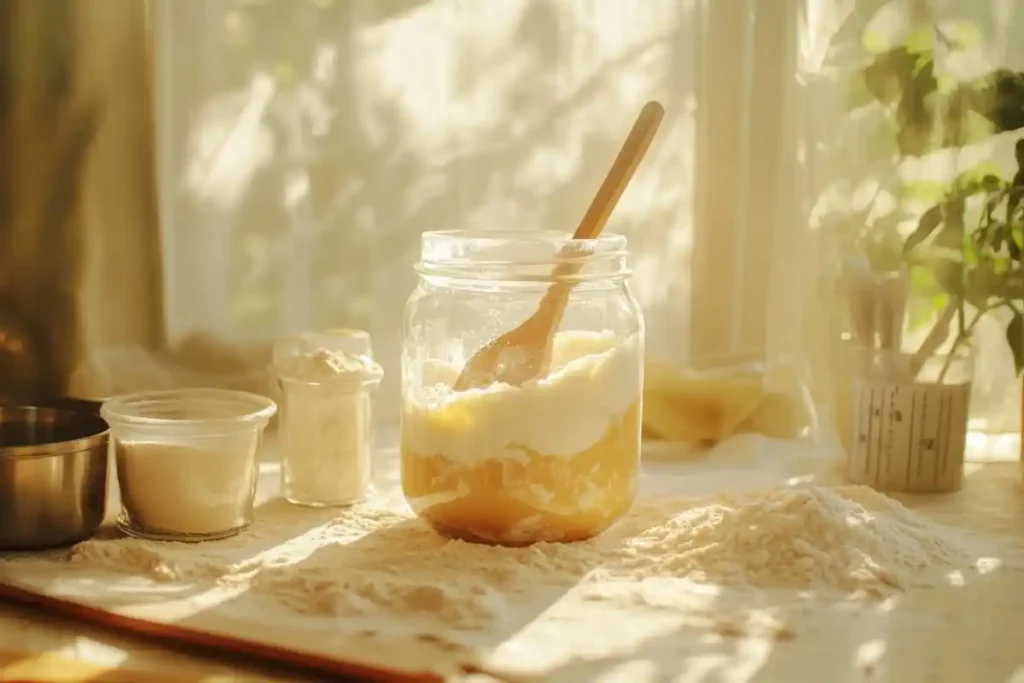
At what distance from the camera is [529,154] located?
118 centimetres

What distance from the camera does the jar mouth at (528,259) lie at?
833 millimetres

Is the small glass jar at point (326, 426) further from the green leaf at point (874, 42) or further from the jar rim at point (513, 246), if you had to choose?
the green leaf at point (874, 42)

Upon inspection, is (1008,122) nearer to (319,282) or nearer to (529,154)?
(529,154)

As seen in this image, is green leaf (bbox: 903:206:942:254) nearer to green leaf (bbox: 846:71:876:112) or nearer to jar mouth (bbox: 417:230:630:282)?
green leaf (bbox: 846:71:876:112)

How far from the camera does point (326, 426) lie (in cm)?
94

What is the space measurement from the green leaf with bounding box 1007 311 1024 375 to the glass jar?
1.24 feet

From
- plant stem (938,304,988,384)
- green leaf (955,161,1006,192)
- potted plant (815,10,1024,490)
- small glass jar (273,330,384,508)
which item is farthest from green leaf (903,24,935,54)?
small glass jar (273,330,384,508)

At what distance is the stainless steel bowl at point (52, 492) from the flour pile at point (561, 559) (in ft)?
0.08

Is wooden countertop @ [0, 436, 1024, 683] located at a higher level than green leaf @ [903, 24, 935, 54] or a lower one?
lower

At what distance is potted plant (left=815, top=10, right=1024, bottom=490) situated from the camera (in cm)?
101

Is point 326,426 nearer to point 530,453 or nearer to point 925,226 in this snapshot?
point 530,453

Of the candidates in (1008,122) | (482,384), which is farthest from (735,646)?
(1008,122)

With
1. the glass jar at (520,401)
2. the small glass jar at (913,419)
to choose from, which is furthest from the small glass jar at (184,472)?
the small glass jar at (913,419)

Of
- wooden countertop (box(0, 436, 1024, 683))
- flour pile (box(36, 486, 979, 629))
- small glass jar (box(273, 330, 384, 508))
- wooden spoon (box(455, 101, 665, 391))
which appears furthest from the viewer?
small glass jar (box(273, 330, 384, 508))
